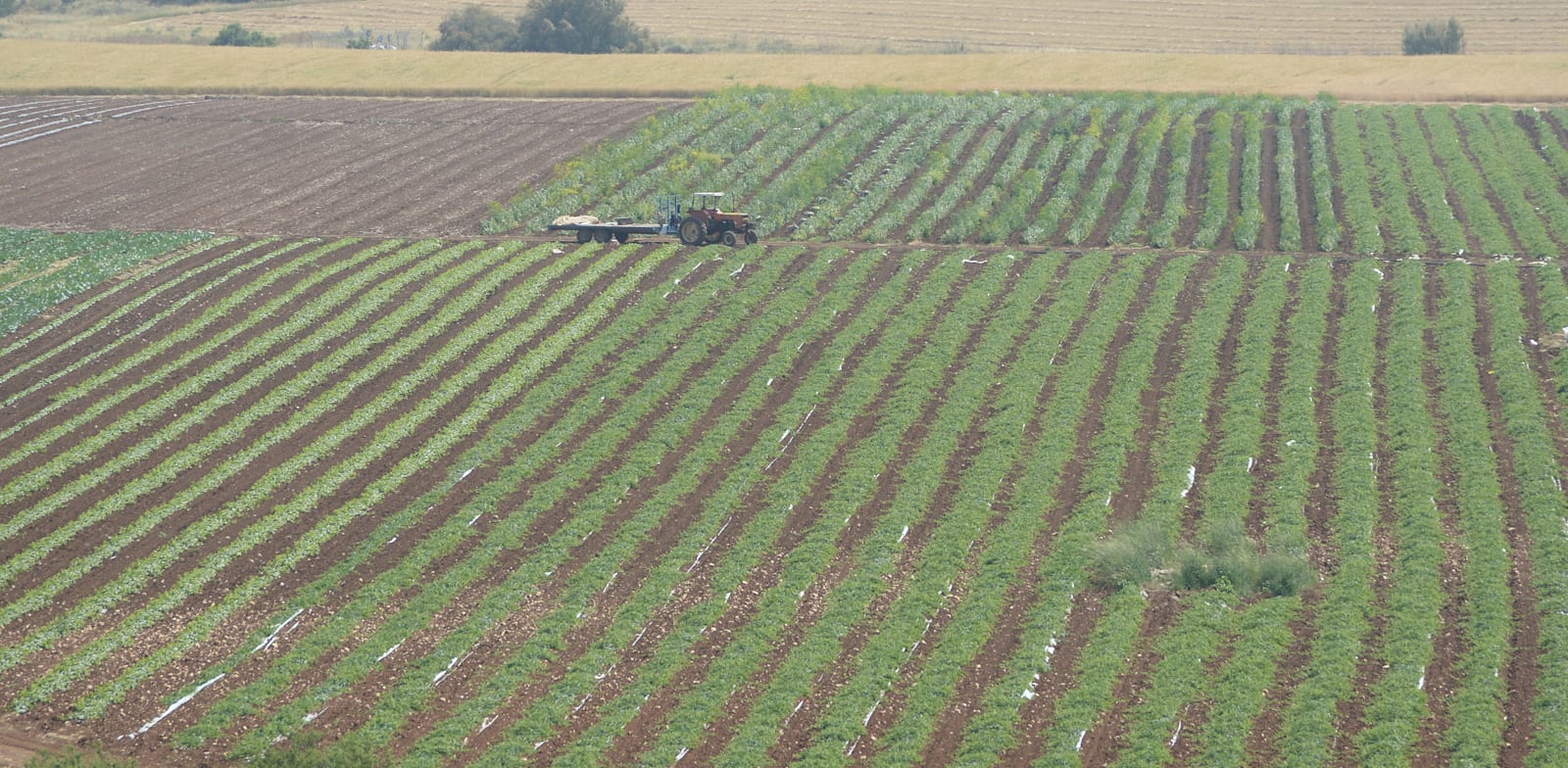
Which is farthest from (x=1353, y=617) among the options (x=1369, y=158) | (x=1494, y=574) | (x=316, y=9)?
(x=316, y=9)

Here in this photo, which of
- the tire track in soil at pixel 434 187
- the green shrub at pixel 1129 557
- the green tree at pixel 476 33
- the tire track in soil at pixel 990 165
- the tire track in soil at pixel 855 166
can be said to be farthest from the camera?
the green tree at pixel 476 33

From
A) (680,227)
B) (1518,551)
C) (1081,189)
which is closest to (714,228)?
(680,227)

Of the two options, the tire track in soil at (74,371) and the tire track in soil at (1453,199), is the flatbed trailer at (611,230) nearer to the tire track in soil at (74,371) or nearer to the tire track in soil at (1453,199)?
the tire track in soil at (74,371)

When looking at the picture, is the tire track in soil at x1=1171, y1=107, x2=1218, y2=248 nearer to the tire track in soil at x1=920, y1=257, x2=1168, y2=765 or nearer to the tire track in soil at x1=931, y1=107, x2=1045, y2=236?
the tire track in soil at x1=931, y1=107, x2=1045, y2=236

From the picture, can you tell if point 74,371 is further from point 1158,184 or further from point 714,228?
point 1158,184

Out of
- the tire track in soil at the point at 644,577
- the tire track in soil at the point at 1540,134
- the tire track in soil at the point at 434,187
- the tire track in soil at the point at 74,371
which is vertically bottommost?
the tire track in soil at the point at 644,577

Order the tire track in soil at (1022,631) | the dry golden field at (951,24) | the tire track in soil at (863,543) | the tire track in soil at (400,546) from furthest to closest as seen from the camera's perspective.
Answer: the dry golden field at (951,24) < the tire track in soil at (400,546) < the tire track in soil at (863,543) < the tire track in soil at (1022,631)

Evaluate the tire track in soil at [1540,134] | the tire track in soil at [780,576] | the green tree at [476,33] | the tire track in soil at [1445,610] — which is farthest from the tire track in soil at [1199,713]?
the green tree at [476,33]
